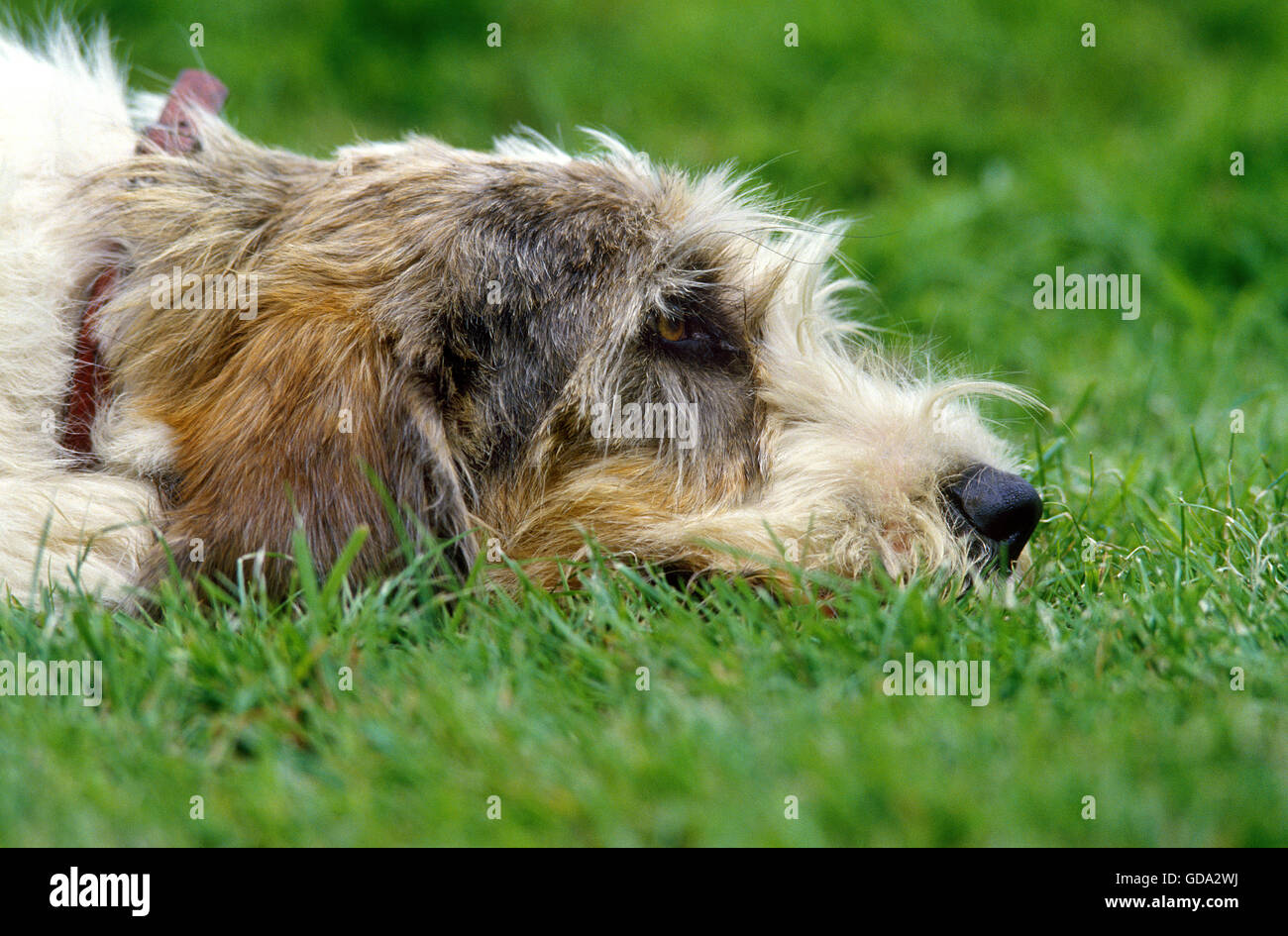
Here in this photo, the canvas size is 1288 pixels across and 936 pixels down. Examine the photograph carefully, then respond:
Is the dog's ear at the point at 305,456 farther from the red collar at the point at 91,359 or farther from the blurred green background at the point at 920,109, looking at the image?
the blurred green background at the point at 920,109

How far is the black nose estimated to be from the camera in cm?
306

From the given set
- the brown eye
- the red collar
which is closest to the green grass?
the red collar

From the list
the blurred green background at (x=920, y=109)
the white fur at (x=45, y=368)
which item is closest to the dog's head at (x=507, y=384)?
the white fur at (x=45, y=368)

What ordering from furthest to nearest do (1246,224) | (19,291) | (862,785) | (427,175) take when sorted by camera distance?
(1246,224)
(427,175)
(19,291)
(862,785)

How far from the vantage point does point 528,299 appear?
317 centimetres

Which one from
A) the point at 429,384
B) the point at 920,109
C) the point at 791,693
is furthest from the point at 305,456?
the point at 920,109

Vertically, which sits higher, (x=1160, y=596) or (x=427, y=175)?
(x=427, y=175)

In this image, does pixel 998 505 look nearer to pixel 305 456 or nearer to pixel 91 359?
pixel 305 456

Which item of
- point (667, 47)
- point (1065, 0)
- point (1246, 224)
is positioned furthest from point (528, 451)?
point (1065, 0)

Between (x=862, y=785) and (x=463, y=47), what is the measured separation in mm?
7284

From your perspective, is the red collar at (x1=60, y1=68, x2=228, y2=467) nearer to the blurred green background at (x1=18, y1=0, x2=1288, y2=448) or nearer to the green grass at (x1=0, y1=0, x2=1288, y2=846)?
the green grass at (x1=0, y1=0, x2=1288, y2=846)

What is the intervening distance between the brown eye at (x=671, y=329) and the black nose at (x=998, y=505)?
82cm

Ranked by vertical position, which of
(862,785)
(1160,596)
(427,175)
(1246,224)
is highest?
(1246,224)

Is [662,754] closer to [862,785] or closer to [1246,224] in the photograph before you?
[862,785]
